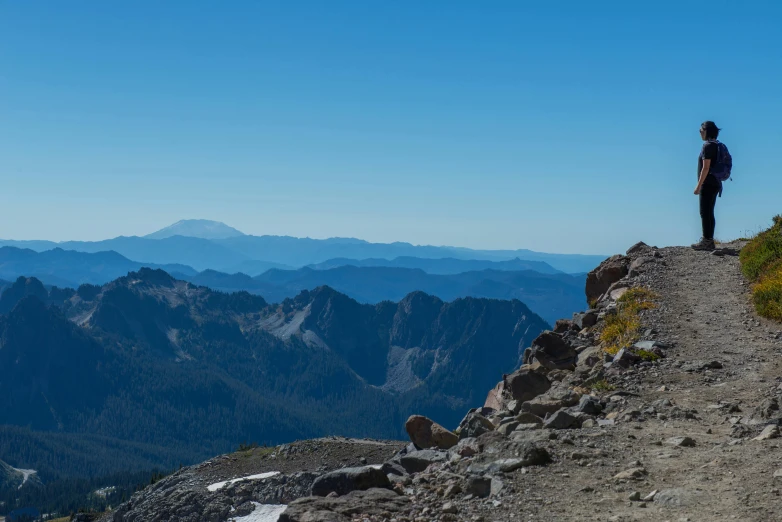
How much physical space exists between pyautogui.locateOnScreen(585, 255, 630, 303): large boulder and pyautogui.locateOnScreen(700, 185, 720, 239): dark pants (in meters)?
3.53

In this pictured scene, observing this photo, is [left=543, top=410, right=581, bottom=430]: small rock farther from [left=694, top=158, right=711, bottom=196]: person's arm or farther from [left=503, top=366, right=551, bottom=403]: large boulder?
[left=694, top=158, right=711, bottom=196]: person's arm

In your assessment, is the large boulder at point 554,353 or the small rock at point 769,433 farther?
the large boulder at point 554,353

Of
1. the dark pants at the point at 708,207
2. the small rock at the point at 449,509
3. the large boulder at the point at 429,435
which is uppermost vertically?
the dark pants at the point at 708,207

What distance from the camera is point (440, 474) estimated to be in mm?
11914

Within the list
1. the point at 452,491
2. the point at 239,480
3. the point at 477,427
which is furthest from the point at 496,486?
the point at 239,480

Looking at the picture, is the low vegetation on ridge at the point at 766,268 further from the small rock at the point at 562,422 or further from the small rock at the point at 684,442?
the small rock at the point at 684,442

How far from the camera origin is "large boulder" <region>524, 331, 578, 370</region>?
2114 centimetres

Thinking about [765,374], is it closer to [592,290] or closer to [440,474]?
[440,474]

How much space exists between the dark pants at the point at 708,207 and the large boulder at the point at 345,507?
21512 mm

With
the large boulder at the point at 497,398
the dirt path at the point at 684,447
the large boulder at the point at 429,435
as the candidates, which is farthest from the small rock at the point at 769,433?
the large boulder at the point at 497,398

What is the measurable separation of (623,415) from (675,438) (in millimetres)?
1641

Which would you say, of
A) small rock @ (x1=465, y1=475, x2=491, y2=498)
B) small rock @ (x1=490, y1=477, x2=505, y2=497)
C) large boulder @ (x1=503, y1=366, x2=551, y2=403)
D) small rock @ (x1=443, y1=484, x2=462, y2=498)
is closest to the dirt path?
small rock @ (x1=490, y1=477, x2=505, y2=497)

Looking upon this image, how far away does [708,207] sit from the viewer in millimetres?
29062

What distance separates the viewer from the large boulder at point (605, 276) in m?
30.7
